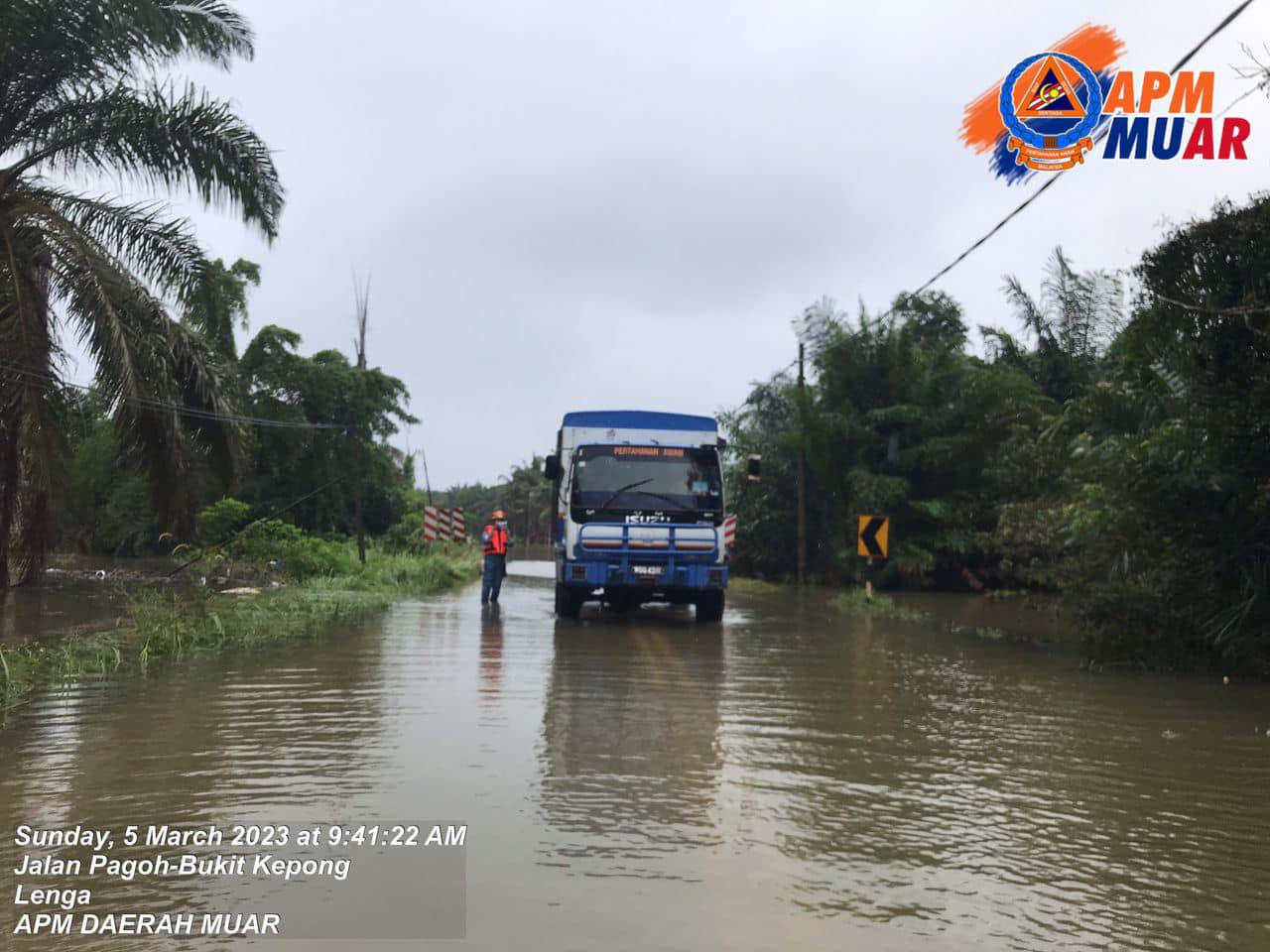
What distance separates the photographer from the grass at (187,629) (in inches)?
416

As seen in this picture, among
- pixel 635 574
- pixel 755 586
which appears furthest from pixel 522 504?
pixel 635 574

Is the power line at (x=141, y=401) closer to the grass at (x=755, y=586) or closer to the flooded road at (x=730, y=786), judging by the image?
the flooded road at (x=730, y=786)

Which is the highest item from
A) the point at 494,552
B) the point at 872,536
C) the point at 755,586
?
the point at 872,536

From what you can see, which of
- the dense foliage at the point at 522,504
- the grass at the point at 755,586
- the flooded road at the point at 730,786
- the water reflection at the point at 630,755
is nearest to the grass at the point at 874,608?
the grass at the point at 755,586

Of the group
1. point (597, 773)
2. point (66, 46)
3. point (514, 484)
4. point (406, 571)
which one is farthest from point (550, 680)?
point (514, 484)

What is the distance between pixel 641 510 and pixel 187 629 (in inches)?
262

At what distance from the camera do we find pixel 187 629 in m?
13.2

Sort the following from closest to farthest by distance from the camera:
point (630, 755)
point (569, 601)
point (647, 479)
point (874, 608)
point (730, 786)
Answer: point (730, 786), point (630, 755), point (647, 479), point (569, 601), point (874, 608)

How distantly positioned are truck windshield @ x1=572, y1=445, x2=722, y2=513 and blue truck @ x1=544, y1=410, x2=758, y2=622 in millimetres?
15

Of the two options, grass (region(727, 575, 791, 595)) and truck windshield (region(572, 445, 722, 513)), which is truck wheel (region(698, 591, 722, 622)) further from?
grass (region(727, 575, 791, 595))

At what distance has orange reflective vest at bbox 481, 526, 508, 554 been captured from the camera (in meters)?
19.4

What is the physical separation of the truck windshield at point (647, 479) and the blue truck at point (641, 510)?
0.01 meters

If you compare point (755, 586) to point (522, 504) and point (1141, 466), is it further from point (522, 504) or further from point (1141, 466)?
point (522, 504)

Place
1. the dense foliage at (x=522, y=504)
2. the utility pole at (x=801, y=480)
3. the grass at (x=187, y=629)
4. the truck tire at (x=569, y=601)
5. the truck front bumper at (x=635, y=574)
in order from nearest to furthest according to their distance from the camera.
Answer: the grass at (x=187, y=629), the truck front bumper at (x=635, y=574), the truck tire at (x=569, y=601), the utility pole at (x=801, y=480), the dense foliage at (x=522, y=504)
